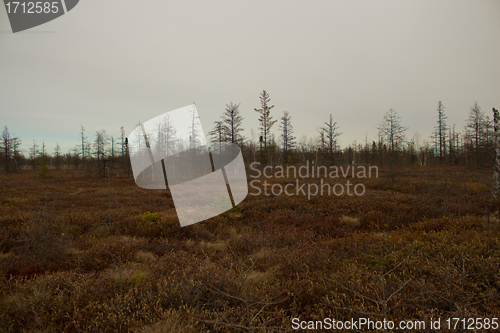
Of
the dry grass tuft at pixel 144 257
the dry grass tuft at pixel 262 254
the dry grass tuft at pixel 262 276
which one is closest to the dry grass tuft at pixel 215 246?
the dry grass tuft at pixel 262 254

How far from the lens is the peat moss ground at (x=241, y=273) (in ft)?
9.90

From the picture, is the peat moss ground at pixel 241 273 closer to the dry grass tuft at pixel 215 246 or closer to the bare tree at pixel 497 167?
the dry grass tuft at pixel 215 246

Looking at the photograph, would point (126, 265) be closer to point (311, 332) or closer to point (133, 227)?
point (133, 227)

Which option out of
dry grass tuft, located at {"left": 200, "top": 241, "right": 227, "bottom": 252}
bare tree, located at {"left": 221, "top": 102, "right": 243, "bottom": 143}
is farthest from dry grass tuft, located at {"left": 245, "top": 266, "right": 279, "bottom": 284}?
bare tree, located at {"left": 221, "top": 102, "right": 243, "bottom": 143}

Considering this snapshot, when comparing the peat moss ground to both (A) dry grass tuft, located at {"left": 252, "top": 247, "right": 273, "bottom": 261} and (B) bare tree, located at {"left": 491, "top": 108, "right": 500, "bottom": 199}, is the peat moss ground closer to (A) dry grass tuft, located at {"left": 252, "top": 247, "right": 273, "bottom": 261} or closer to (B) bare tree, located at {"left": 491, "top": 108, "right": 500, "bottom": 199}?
(A) dry grass tuft, located at {"left": 252, "top": 247, "right": 273, "bottom": 261}

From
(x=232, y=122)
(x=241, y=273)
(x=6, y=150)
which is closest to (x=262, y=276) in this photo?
(x=241, y=273)

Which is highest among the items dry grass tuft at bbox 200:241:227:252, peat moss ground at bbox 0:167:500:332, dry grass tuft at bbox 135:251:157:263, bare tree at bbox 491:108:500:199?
bare tree at bbox 491:108:500:199

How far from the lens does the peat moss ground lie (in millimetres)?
3018

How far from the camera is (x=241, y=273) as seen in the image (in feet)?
9.78

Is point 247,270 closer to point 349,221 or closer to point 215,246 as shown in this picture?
point 215,246

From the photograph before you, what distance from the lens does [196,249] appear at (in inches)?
242

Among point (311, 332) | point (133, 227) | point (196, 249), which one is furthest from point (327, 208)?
point (133, 227)

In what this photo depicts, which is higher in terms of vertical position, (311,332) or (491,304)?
(491,304)

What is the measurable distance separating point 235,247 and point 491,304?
510 cm
